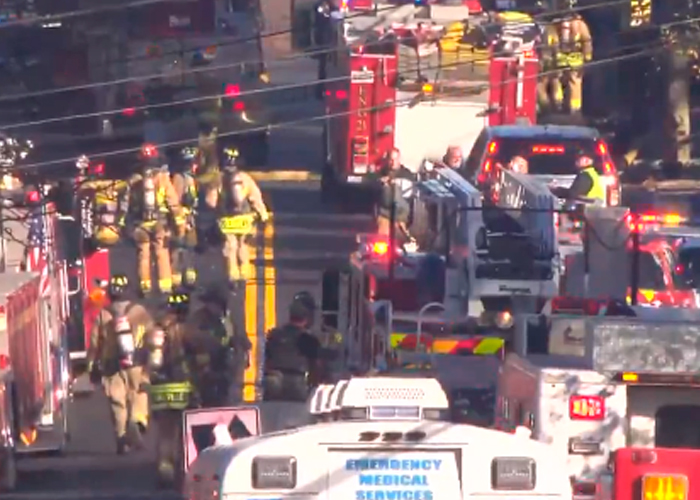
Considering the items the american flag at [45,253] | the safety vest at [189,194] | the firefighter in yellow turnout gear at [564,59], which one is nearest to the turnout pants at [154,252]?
the safety vest at [189,194]

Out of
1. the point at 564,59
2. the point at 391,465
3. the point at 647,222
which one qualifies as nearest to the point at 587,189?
the point at 647,222

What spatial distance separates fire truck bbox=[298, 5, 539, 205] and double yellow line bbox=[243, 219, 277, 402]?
6.71 ft

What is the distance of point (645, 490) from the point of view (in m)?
9.30

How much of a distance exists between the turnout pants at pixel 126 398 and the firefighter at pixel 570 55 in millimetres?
17526

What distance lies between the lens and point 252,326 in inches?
826

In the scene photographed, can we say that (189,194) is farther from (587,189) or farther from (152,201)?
(587,189)

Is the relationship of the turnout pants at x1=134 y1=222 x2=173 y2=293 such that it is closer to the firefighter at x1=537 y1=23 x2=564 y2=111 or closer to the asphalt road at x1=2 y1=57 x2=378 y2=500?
the asphalt road at x1=2 y1=57 x2=378 y2=500

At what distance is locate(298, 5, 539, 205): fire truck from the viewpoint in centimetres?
2670

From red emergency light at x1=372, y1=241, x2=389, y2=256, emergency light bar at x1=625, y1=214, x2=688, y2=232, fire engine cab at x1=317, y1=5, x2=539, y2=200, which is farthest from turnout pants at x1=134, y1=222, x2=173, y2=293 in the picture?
red emergency light at x1=372, y1=241, x2=389, y2=256

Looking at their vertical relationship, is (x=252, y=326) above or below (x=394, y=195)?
below

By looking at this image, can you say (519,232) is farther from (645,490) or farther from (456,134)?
(456,134)

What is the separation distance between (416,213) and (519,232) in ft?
4.91

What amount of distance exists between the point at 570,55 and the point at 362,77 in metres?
7.30

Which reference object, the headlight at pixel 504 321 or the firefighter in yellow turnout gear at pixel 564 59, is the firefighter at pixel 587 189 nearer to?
the headlight at pixel 504 321
